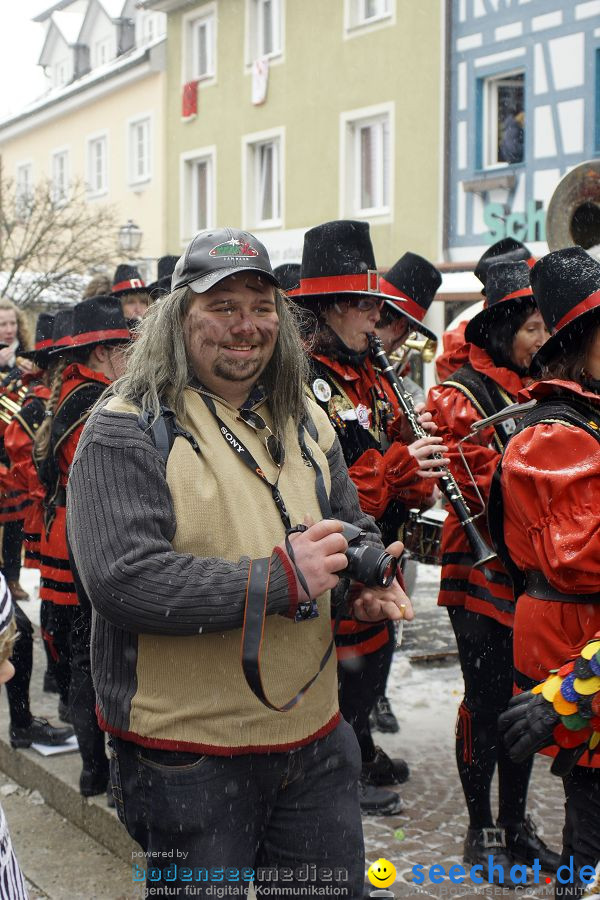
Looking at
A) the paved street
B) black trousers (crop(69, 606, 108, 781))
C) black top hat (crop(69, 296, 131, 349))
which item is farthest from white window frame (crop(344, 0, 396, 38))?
black trousers (crop(69, 606, 108, 781))

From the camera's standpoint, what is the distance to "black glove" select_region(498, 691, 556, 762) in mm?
2393

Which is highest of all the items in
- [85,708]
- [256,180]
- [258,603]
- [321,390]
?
[256,180]

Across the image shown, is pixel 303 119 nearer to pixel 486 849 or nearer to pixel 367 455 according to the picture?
pixel 367 455

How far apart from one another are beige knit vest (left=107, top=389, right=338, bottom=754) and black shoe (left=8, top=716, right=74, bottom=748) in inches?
108

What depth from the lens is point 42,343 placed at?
5.97 metres

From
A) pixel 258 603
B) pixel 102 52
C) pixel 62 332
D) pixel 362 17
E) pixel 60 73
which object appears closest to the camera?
pixel 258 603

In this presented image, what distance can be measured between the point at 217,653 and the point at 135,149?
943 inches

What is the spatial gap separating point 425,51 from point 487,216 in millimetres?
2863

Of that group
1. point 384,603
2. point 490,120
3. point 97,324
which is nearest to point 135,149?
point 490,120

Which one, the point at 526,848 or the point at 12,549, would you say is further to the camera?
the point at 12,549

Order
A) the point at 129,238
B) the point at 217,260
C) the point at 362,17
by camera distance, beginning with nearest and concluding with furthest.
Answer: the point at 217,260
the point at 129,238
the point at 362,17

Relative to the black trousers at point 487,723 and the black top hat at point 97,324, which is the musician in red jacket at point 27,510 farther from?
the black trousers at point 487,723

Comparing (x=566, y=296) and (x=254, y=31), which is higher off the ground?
(x=254, y=31)

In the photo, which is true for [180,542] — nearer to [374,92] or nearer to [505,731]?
[505,731]
